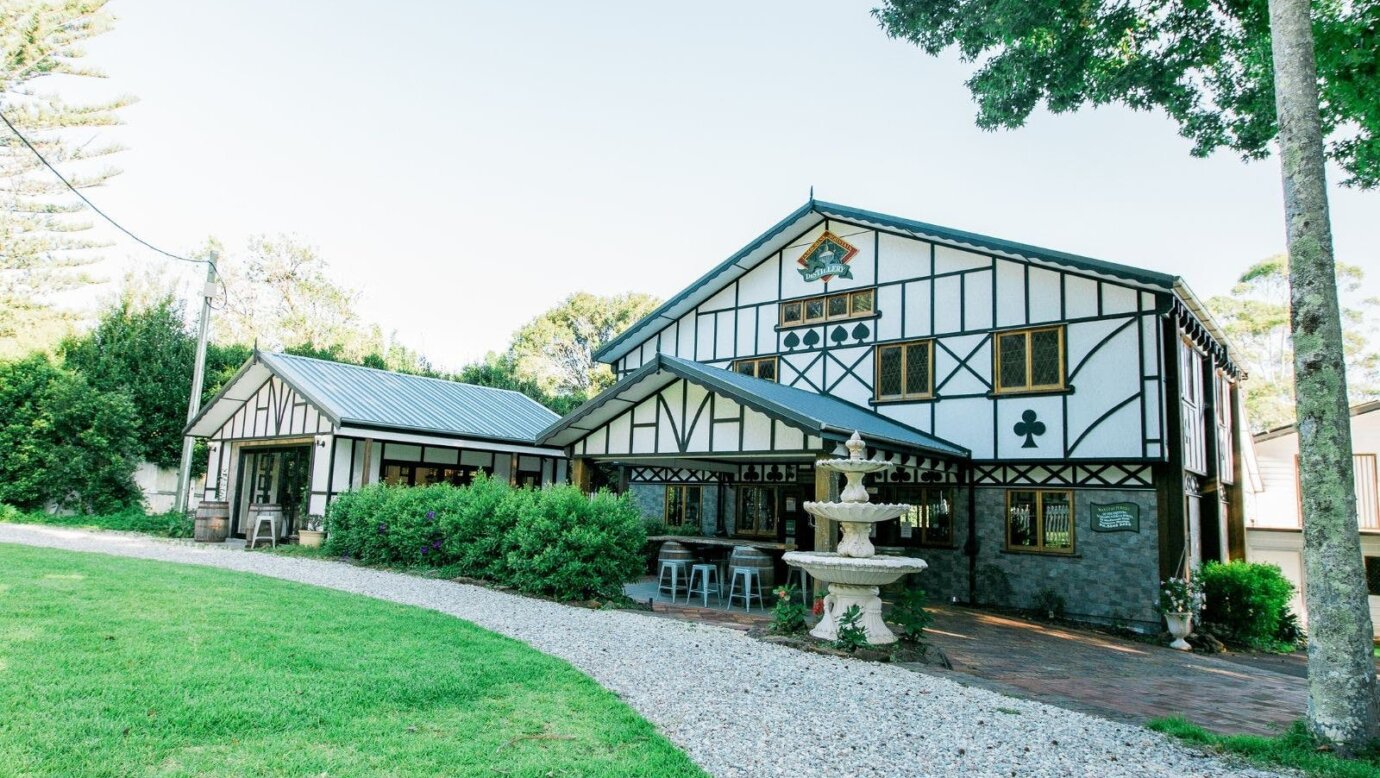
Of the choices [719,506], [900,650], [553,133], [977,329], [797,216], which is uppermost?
[553,133]

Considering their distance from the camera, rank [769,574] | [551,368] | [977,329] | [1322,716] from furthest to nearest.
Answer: [551,368]
[977,329]
[769,574]
[1322,716]

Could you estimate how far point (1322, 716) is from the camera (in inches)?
203

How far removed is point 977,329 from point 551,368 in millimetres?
29271

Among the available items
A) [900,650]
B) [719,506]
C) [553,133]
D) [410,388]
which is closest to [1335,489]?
[900,650]

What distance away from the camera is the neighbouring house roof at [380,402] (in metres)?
16.7

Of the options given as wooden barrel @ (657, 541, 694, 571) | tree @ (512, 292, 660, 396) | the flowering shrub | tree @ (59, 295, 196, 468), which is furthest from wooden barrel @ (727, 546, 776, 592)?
tree @ (512, 292, 660, 396)

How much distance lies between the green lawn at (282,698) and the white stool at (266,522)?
8.57 meters

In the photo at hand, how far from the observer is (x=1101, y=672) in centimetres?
845

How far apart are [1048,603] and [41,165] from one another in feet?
101

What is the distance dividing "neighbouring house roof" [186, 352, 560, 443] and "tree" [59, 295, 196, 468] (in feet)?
10.2

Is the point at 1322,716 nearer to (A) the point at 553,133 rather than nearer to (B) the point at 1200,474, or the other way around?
(B) the point at 1200,474

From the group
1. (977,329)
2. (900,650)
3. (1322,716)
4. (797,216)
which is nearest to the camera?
(1322,716)

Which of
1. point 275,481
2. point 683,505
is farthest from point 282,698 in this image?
point 275,481

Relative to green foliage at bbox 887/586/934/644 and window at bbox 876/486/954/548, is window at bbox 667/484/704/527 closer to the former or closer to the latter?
window at bbox 876/486/954/548
